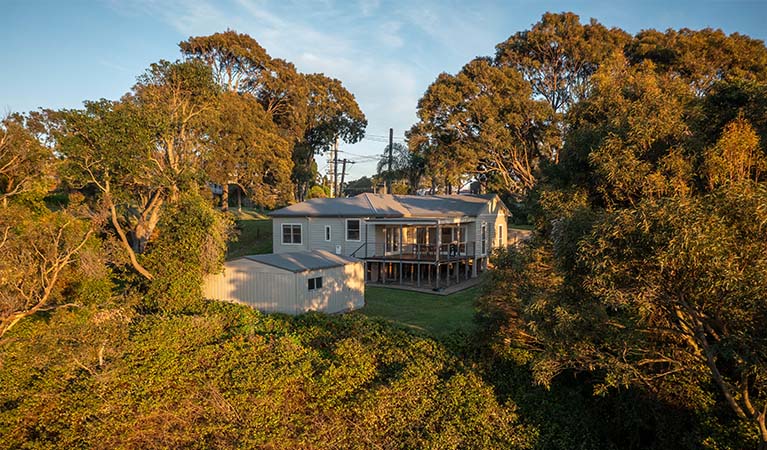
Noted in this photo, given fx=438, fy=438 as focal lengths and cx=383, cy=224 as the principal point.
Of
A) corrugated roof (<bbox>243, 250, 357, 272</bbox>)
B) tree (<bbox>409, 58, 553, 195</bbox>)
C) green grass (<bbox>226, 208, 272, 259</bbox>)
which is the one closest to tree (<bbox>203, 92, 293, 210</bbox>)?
green grass (<bbox>226, 208, 272, 259</bbox>)

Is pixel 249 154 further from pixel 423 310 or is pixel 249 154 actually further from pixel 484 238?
pixel 423 310

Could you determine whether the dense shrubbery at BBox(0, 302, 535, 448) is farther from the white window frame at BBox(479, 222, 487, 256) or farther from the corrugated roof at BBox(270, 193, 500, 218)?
the white window frame at BBox(479, 222, 487, 256)

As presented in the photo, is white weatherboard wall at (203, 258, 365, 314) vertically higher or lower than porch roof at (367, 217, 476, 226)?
lower

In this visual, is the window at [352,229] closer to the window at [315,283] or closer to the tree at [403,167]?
the window at [315,283]

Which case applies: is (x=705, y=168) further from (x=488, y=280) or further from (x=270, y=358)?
(x=270, y=358)

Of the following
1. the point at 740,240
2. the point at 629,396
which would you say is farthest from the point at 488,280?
the point at 740,240

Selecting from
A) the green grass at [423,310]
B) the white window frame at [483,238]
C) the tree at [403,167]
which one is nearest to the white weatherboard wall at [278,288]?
the green grass at [423,310]
